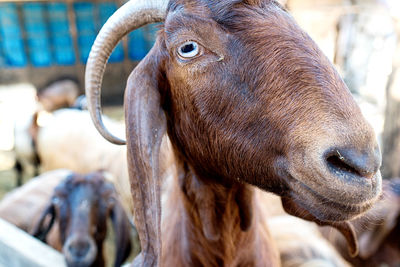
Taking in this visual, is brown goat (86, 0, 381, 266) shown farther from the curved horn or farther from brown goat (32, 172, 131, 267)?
brown goat (32, 172, 131, 267)

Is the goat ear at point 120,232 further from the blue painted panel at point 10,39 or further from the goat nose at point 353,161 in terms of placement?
the blue painted panel at point 10,39

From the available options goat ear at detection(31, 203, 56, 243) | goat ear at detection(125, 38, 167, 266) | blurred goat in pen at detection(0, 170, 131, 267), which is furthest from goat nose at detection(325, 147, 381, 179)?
goat ear at detection(31, 203, 56, 243)

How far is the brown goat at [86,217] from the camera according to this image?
12.0 feet

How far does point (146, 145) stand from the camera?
1.87 metres

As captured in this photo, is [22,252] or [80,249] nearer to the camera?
[22,252]

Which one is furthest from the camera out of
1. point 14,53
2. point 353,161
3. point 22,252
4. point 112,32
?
point 14,53

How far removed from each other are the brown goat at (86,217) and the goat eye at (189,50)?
8.25 ft

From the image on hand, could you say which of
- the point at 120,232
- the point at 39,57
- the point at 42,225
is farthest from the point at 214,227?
the point at 39,57

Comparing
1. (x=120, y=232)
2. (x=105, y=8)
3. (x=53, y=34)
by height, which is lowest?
(x=53, y=34)

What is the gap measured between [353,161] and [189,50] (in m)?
0.79

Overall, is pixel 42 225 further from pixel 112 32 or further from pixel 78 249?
pixel 112 32

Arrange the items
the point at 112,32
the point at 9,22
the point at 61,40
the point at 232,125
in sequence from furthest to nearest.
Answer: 1. the point at 61,40
2. the point at 9,22
3. the point at 112,32
4. the point at 232,125

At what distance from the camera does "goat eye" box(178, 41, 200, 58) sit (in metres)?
1.64

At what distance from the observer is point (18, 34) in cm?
1160
